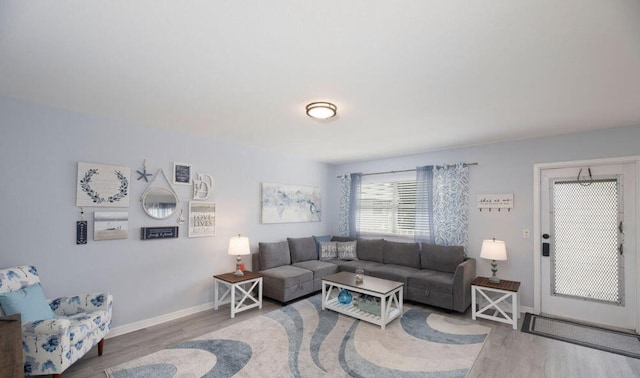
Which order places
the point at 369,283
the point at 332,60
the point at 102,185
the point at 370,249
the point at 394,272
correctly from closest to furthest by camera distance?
the point at 332,60 → the point at 102,185 → the point at 369,283 → the point at 394,272 → the point at 370,249

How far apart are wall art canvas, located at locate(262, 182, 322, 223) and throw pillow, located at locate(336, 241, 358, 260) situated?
85cm

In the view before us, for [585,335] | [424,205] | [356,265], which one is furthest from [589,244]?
[356,265]

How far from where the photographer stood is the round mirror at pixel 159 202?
3.56m

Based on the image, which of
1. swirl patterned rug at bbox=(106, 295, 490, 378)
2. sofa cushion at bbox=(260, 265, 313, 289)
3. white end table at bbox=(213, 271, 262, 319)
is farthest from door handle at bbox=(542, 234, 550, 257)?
white end table at bbox=(213, 271, 262, 319)

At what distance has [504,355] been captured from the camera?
9.39 feet

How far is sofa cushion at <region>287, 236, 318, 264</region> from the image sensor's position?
16.8ft

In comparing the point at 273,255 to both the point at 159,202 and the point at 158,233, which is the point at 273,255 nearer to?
the point at 158,233

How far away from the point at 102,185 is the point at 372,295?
3.35m

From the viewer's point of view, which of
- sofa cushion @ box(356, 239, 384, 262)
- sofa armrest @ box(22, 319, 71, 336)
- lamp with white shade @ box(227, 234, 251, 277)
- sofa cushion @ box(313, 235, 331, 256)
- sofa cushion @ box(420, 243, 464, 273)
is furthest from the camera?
sofa cushion @ box(313, 235, 331, 256)

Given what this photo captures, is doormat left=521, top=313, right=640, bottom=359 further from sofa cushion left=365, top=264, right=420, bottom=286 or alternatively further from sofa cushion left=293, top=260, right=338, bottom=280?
sofa cushion left=293, top=260, right=338, bottom=280

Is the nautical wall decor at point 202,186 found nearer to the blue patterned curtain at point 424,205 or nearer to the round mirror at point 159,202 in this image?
the round mirror at point 159,202

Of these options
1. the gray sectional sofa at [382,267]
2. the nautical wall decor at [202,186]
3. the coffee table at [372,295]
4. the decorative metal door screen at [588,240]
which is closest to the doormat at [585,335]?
the decorative metal door screen at [588,240]

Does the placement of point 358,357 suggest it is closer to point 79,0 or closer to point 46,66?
point 79,0

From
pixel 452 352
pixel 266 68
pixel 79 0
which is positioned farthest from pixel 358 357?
pixel 79 0
